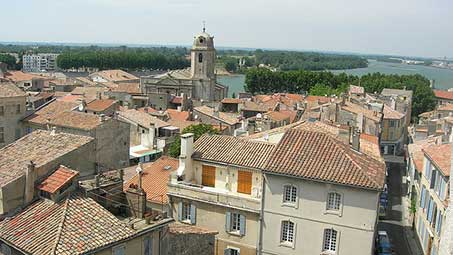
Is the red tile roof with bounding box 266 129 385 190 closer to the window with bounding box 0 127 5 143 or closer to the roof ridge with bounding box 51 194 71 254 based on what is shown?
the roof ridge with bounding box 51 194 71 254

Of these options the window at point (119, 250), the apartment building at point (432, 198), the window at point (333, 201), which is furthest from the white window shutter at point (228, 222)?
the apartment building at point (432, 198)

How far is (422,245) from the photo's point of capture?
35.1 m

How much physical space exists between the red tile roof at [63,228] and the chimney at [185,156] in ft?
31.2

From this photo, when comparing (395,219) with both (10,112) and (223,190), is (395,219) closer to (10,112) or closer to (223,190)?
(223,190)

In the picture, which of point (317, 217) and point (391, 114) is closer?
point (317, 217)

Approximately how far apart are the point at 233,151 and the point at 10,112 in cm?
2577

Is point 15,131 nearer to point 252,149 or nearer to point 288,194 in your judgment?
point 252,149

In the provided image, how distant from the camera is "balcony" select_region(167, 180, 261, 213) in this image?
88.1ft

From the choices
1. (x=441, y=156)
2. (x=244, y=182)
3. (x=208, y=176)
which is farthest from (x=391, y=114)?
(x=208, y=176)

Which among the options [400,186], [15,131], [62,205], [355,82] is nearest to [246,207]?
[62,205]

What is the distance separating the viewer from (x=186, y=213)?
28.8m

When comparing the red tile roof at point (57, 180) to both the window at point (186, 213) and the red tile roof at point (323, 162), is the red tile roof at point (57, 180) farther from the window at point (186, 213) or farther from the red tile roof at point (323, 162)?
the red tile roof at point (323, 162)

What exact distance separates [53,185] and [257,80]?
11290cm

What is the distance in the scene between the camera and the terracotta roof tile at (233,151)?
28047 millimetres
